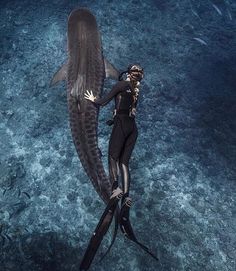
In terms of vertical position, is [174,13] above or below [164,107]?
above

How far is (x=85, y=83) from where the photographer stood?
682 cm

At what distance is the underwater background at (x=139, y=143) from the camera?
5.99 metres

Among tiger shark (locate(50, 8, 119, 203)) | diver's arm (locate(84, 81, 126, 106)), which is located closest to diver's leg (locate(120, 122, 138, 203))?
tiger shark (locate(50, 8, 119, 203))

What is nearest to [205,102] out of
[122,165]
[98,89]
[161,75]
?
[161,75]

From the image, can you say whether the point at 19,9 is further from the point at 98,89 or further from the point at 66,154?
the point at 66,154

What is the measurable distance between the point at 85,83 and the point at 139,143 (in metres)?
1.81

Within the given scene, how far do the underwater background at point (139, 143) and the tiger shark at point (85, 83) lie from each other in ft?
2.04

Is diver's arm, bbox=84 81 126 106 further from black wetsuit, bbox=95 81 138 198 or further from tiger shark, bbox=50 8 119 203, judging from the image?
tiger shark, bbox=50 8 119 203

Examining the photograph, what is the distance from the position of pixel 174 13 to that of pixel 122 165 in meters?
6.26

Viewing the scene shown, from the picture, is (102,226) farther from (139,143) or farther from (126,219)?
(139,143)

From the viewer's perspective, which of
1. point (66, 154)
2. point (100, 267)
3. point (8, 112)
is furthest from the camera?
point (8, 112)

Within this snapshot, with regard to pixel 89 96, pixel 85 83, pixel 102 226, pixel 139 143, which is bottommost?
pixel 139 143

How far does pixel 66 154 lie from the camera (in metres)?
7.02

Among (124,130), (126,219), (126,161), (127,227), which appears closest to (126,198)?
(126,219)
